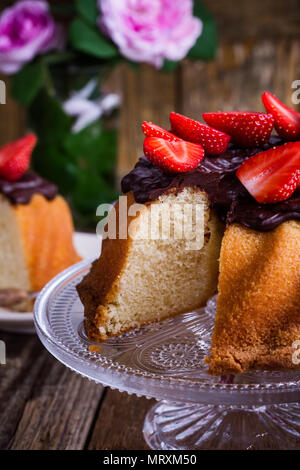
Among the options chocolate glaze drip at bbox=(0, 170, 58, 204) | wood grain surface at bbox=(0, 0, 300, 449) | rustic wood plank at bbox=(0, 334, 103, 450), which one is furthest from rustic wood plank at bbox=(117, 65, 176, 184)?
rustic wood plank at bbox=(0, 334, 103, 450)

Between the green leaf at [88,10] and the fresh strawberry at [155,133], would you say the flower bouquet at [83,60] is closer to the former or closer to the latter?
the green leaf at [88,10]

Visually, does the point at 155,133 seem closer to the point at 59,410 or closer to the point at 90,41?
the point at 59,410

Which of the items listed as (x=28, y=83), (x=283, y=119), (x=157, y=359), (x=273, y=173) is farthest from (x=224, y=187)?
(x=28, y=83)

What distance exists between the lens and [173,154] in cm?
119

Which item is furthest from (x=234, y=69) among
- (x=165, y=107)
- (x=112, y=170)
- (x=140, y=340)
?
(x=140, y=340)

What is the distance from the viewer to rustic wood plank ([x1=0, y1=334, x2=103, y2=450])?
1307 millimetres

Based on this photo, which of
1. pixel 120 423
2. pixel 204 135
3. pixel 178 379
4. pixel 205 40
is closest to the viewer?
pixel 178 379

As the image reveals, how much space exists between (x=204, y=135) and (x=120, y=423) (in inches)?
26.6

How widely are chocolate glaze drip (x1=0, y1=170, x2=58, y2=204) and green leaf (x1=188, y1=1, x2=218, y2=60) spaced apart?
966 mm

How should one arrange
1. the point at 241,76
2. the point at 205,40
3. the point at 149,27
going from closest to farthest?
the point at 149,27
the point at 205,40
the point at 241,76

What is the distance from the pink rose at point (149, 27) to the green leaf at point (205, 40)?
26cm

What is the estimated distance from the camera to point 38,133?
2.37m

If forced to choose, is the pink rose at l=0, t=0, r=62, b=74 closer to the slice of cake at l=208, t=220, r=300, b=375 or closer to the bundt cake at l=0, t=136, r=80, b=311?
the bundt cake at l=0, t=136, r=80, b=311

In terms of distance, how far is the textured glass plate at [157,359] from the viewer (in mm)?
995
